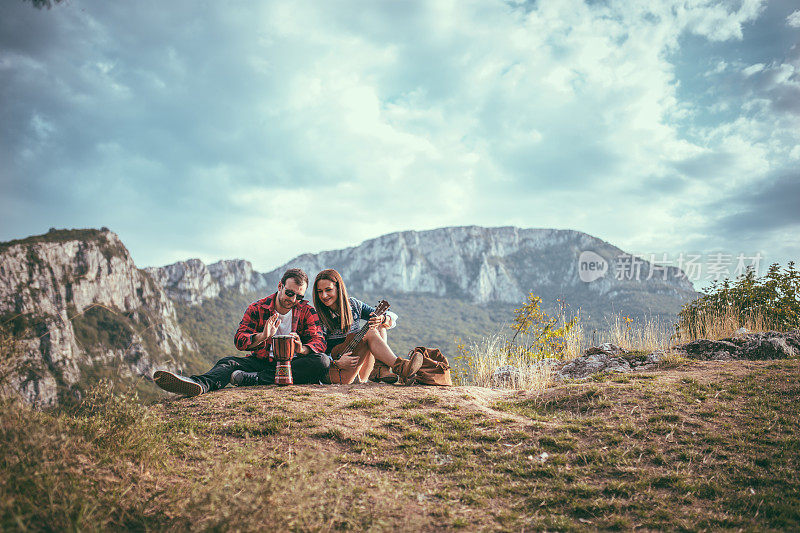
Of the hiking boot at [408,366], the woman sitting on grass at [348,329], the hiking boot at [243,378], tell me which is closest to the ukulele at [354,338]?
the woman sitting on grass at [348,329]

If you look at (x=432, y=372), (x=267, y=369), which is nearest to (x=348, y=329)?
(x=267, y=369)

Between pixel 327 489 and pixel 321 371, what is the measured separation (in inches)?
118

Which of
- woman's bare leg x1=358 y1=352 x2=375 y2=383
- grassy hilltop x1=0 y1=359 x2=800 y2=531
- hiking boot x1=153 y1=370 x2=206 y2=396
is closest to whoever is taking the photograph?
grassy hilltop x1=0 y1=359 x2=800 y2=531

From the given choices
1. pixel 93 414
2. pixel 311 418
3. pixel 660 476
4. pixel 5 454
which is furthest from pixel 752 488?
pixel 93 414

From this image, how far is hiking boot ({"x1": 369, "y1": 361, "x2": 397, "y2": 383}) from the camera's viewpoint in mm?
6418

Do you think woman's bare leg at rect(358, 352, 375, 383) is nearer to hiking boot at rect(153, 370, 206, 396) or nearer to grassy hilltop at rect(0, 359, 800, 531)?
grassy hilltop at rect(0, 359, 800, 531)

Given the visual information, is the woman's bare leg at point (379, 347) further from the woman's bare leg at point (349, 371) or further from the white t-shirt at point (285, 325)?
the white t-shirt at point (285, 325)

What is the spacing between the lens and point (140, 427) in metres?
3.46

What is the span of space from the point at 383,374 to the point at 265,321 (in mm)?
2047

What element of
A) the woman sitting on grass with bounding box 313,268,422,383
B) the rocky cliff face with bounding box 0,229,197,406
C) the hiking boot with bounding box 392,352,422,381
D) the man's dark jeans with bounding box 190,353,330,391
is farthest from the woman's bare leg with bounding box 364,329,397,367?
the rocky cliff face with bounding box 0,229,197,406

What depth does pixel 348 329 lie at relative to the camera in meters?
6.29

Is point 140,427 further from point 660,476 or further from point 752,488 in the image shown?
point 752,488

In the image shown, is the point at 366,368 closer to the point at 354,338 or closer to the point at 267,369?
the point at 354,338

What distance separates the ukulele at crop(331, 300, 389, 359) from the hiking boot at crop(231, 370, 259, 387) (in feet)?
3.96
